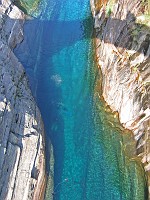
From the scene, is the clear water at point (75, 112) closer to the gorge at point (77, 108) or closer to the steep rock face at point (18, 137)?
the gorge at point (77, 108)

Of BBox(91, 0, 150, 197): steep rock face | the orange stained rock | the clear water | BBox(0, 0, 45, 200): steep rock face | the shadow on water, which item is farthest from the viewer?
the orange stained rock

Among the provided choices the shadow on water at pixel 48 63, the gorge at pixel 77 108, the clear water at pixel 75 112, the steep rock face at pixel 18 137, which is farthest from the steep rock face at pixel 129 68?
the steep rock face at pixel 18 137

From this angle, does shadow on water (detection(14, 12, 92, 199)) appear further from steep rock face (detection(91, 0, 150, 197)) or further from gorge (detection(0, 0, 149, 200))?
steep rock face (detection(91, 0, 150, 197))

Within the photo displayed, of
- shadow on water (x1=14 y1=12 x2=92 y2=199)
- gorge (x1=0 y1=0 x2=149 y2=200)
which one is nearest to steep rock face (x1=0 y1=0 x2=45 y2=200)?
gorge (x1=0 y1=0 x2=149 y2=200)

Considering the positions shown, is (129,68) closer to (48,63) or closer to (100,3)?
(48,63)

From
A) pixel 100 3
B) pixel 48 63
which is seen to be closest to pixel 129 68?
pixel 48 63

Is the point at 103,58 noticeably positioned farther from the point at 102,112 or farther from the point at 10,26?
the point at 10,26
